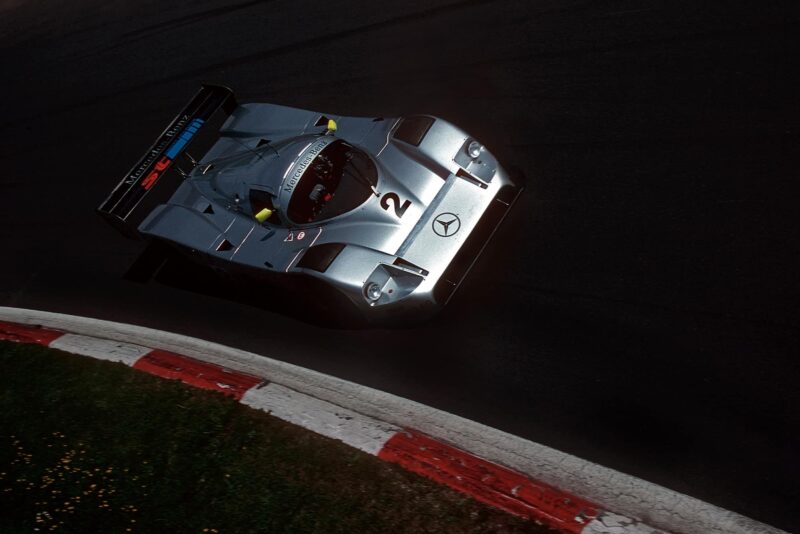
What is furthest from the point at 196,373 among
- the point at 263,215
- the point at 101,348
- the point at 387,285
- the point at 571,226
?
the point at 571,226

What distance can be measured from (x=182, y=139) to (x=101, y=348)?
2.57m

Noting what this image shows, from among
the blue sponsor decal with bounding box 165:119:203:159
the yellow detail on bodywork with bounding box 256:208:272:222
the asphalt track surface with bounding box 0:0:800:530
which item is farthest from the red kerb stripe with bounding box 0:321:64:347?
the yellow detail on bodywork with bounding box 256:208:272:222

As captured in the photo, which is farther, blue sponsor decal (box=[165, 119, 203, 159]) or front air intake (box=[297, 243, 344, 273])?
blue sponsor decal (box=[165, 119, 203, 159])

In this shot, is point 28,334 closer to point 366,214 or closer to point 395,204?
point 366,214

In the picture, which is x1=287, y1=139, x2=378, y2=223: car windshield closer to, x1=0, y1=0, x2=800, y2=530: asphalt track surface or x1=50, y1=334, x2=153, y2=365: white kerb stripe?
x1=0, y1=0, x2=800, y2=530: asphalt track surface

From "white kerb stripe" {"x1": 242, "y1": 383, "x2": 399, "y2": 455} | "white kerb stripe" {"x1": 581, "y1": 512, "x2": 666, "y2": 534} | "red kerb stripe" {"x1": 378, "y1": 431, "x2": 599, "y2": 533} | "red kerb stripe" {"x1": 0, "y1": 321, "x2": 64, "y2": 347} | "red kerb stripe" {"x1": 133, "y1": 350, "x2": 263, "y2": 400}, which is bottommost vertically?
Result: "red kerb stripe" {"x1": 0, "y1": 321, "x2": 64, "y2": 347}

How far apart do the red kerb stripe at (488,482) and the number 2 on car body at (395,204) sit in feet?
6.95

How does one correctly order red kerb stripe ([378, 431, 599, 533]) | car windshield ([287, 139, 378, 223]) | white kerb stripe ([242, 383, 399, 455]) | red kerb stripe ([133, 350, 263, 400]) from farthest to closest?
1. car windshield ([287, 139, 378, 223])
2. red kerb stripe ([133, 350, 263, 400])
3. white kerb stripe ([242, 383, 399, 455])
4. red kerb stripe ([378, 431, 599, 533])

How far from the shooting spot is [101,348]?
25.7 ft

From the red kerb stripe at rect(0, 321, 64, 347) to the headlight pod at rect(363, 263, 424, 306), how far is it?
408 centimetres

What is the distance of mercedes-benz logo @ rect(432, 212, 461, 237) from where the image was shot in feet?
22.1

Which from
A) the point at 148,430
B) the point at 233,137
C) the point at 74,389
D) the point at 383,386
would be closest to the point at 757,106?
the point at 383,386

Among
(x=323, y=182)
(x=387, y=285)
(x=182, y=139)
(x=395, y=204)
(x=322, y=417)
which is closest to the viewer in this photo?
(x=322, y=417)

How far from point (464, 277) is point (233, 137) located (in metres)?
3.74
